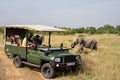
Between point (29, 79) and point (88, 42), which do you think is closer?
point (29, 79)

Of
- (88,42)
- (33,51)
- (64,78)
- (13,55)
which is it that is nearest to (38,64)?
(33,51)

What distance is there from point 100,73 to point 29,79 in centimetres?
330

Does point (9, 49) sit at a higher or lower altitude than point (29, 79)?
higher

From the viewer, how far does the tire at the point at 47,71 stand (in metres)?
12.8

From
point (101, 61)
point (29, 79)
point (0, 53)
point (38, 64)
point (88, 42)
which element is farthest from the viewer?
point (88, 42)

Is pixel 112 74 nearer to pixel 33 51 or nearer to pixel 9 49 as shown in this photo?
pixel 33 51

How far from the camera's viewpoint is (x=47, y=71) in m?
13.1

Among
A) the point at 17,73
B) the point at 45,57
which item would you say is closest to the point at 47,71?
the point at 45,57

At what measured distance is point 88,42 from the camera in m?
22.1

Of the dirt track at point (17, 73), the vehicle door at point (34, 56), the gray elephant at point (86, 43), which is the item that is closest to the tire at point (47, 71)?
the dirt track at point (17, 73)

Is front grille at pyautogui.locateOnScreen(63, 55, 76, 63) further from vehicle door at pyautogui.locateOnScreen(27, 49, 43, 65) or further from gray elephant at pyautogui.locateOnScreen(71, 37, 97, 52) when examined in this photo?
gray elephant at pyautogui.locateOnScreen(71, 37, 97, 52)

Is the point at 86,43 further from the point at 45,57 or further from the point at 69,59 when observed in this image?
the point at 45,57

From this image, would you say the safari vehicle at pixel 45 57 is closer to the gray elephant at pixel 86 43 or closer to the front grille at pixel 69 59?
the front grille at pixel 69 59

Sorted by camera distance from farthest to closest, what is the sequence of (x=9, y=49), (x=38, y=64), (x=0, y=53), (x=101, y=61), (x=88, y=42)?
(x=88, y=42), (x=0, y=53), (x=9, y=49), (x=101, y=61), (x=38, y=64)
